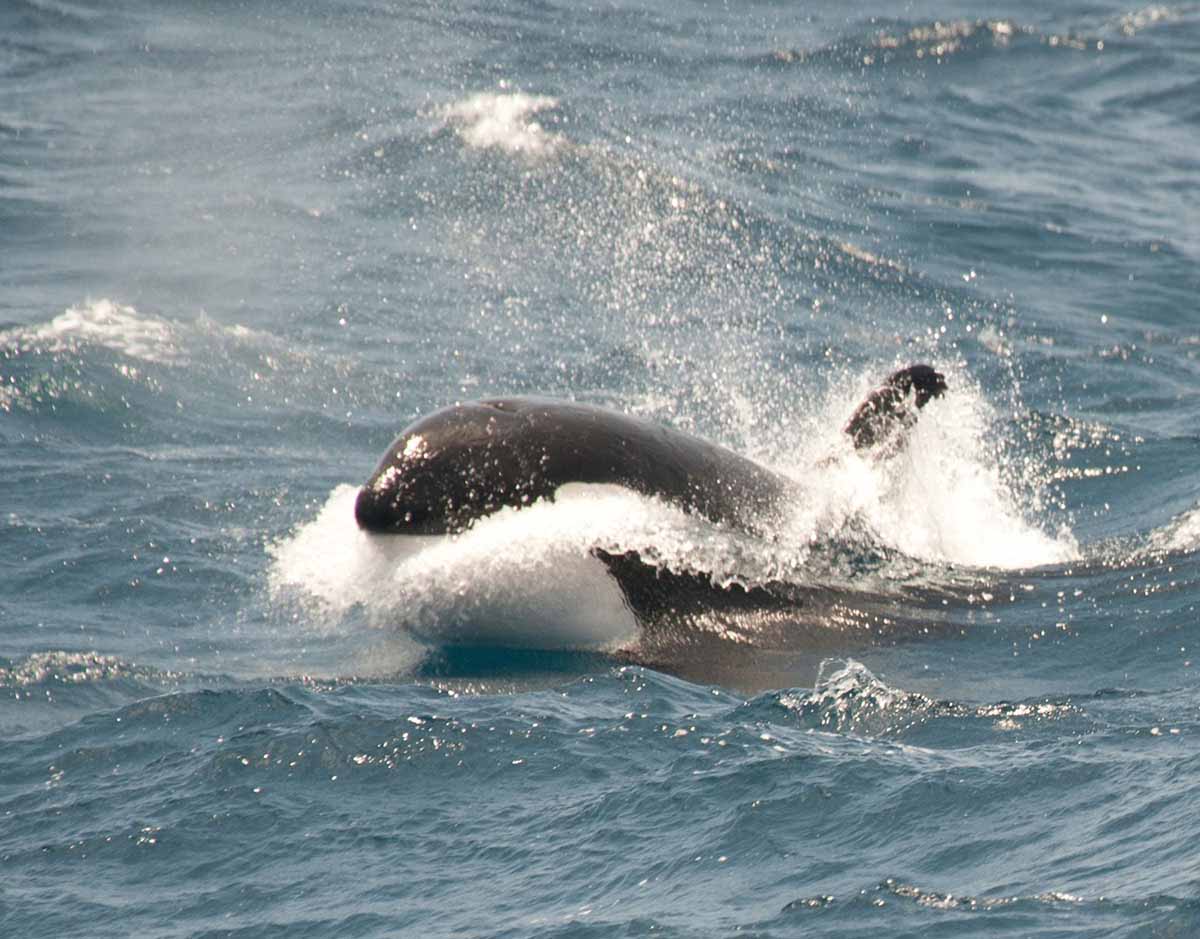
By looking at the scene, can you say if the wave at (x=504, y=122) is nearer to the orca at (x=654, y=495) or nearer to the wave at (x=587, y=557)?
the wave at (x=587, y=557)

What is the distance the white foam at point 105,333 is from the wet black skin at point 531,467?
817cm

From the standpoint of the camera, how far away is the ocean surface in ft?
28.9

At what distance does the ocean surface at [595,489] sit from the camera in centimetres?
881

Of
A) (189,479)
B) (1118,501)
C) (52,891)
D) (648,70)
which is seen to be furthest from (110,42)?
(52,891)

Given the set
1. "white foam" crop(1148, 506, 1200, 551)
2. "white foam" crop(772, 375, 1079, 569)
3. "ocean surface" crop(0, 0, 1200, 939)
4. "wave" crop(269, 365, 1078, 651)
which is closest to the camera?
"ocean surface" crop(0, 0, 1200, 939)

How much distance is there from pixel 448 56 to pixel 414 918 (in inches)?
946

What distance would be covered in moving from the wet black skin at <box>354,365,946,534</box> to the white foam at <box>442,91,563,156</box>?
1443cm

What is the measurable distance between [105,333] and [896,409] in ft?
29.8

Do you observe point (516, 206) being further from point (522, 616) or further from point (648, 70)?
point (522, 616)

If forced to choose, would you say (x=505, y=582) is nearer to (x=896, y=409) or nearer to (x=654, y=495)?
(x=654, y=495)

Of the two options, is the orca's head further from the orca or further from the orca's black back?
the orca's black back

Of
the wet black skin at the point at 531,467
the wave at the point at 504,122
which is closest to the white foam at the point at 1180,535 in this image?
the wet black skin at the point at 531,467

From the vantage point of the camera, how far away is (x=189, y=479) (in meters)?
15.9

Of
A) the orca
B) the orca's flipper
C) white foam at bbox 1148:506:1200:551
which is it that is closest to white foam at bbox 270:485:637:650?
the orca
